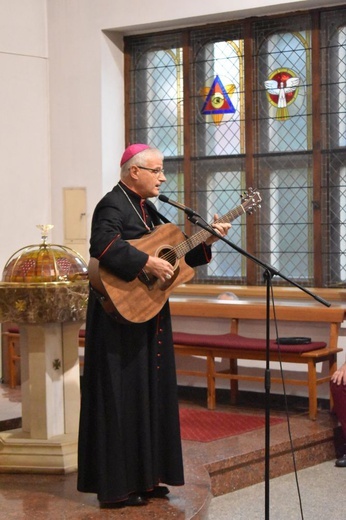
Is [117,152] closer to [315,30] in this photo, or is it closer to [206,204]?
[206,204]

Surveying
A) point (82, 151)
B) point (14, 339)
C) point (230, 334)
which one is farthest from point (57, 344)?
point (82, 151)

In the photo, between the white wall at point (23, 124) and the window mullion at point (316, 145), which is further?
the white wall at point (23, 124)

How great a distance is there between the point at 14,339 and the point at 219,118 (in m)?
2.77

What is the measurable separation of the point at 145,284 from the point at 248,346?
2858 millimetres

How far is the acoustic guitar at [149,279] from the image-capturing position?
167 inches

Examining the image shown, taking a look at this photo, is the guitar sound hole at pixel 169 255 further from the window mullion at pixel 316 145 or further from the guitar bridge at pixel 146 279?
the window mullion at pixel 316 145

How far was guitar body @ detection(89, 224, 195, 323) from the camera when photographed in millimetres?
4243

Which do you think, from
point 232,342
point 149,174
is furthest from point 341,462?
point 149,174

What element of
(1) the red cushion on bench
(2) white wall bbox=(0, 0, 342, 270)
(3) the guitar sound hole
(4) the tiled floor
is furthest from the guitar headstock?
(2) white wall bbox=(0, 0, 342, 270)

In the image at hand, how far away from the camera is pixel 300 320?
291 inches

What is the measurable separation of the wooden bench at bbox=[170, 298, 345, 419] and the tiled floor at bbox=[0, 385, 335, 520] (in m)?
0.28

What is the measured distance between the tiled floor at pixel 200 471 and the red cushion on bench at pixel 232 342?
56 cm

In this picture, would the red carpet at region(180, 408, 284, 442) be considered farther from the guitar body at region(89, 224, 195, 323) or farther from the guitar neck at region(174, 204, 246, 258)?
the guitar neck at region(174, 204, 246, 258)

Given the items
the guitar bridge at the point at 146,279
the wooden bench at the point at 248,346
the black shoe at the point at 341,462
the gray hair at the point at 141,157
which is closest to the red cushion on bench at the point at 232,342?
the wooden bench at the point at 248,346
